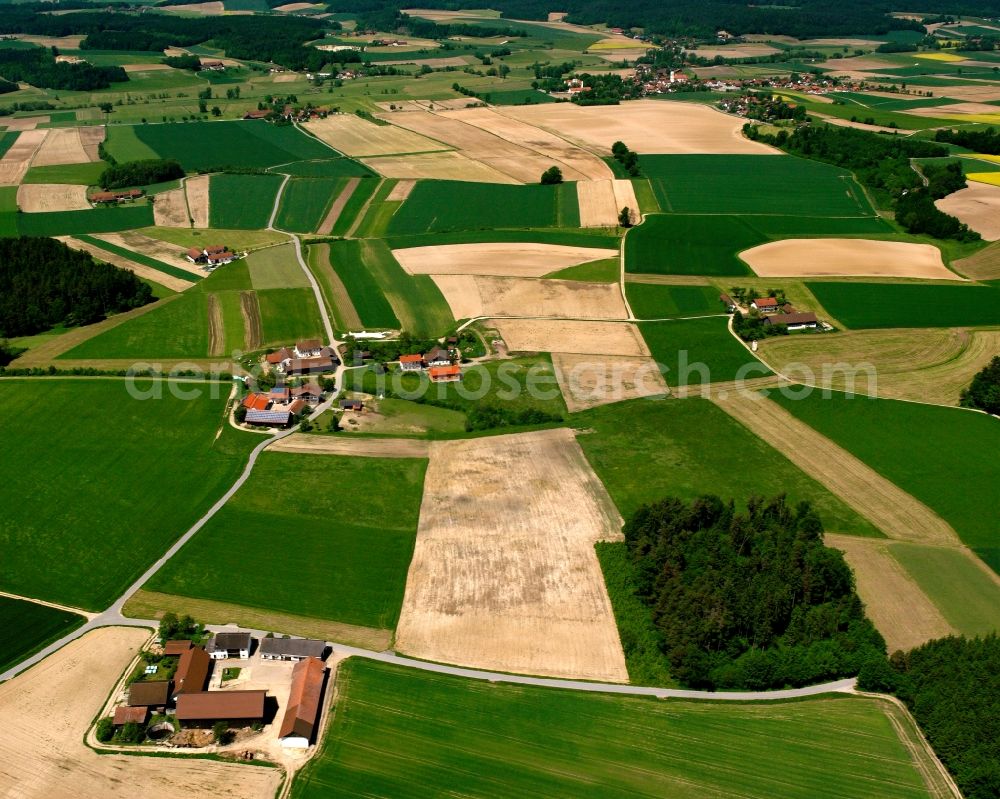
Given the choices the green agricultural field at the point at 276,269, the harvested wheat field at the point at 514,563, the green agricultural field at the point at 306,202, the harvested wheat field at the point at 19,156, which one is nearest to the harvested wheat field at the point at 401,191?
the green agricultural field at the point at 306,202

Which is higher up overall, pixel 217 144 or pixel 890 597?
pixel 217 144

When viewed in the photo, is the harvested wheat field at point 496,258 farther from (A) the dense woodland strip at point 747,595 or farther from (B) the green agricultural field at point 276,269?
(A) the dense woodland strip at point 747,595

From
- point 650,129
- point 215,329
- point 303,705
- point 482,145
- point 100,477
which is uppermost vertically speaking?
point 650,129

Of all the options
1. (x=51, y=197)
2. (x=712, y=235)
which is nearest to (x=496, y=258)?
(x=712, y=235)

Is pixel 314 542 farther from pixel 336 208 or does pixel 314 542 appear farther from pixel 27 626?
pixel 336 208

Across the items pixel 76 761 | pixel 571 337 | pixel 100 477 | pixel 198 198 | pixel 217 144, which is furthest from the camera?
pixel 217 144
